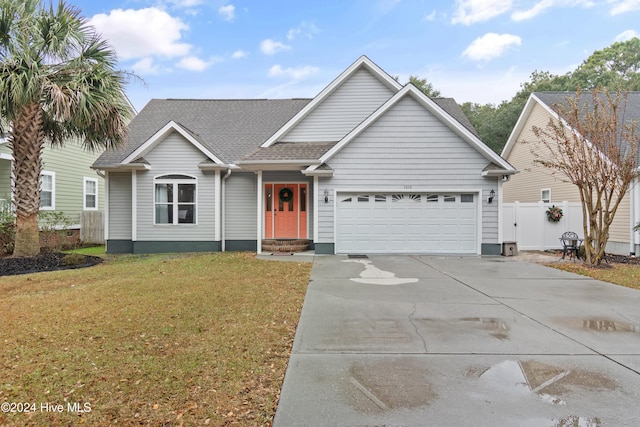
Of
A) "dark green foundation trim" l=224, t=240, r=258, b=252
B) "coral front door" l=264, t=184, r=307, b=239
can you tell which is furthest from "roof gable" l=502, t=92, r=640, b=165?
"dark green foundation trim" l=224, t=240, r=258, b=252

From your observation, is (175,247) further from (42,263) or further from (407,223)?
(407,223)

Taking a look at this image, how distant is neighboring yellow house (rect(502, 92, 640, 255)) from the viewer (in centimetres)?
1255

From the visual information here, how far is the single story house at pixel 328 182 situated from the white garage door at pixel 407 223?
0.03m

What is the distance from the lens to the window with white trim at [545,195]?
649 inches

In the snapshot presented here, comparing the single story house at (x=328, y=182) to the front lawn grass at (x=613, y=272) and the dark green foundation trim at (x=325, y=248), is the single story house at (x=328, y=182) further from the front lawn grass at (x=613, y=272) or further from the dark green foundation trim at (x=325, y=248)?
the front lawn grass at (x=613, y=272)

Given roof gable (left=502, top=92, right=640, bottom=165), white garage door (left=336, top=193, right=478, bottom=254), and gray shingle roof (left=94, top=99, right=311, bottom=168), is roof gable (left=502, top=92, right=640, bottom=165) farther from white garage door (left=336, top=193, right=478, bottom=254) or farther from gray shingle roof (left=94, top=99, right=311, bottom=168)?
gray shingle roof (left=94, top=99, right=311, bottom=168)

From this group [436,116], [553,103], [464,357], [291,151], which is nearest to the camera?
[464,357]

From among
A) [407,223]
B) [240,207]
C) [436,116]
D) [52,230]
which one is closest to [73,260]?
[52,230]

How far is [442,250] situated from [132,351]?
1062 cm

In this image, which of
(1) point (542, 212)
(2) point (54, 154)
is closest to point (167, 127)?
(2) point (54, 154)

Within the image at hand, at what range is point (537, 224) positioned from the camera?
1435 cm

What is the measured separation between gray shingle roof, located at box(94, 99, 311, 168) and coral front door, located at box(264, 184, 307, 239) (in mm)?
2182

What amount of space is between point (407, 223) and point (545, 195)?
8.52 m

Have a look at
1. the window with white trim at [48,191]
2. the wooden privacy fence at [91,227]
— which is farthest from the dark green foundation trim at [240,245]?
the window with white trim at [48,191]
